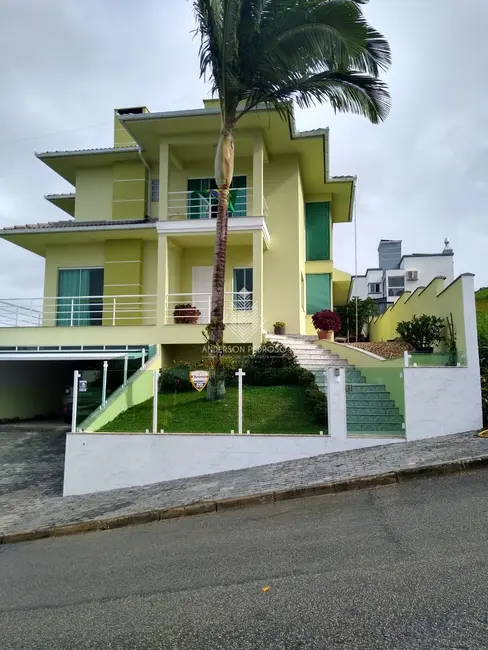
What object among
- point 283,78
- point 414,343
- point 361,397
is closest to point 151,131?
point 283,78

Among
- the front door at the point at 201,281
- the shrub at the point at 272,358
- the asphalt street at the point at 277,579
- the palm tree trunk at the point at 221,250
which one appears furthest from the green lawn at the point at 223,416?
the front door at the point at 201,281

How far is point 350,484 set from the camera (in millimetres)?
7371

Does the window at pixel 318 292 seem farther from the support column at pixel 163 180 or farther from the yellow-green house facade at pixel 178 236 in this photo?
the support column at pixel 163 180

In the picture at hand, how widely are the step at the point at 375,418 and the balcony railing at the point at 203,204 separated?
10.6 m

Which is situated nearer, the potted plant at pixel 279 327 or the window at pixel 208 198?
the potted plant at pixel 279 327

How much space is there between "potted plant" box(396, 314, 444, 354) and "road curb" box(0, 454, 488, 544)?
4.07 m

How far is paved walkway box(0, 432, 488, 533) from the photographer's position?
7699 mm

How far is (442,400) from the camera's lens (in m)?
9.34

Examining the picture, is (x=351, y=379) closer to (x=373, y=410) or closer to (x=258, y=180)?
(x=373, y=410)

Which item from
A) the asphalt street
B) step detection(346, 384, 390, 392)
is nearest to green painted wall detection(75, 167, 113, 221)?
step detection(346, 384, 390, 392)

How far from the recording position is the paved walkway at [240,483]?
7.70 m

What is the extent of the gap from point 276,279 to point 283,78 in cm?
728

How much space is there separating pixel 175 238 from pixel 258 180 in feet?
11.2

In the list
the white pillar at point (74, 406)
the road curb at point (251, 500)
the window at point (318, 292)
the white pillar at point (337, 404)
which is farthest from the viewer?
the window at point (318, 292)
